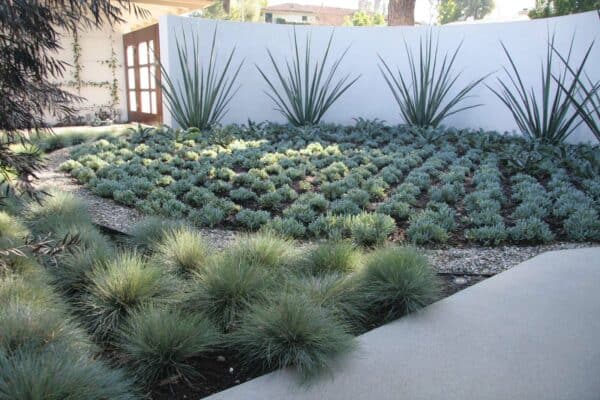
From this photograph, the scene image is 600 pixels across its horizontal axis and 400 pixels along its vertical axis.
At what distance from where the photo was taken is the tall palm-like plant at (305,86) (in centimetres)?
840

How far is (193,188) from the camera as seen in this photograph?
4578 mm

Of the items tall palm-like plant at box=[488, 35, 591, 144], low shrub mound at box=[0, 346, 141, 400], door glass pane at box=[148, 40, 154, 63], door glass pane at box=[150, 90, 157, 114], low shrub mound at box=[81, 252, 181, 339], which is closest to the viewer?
low shrub mound at box=[0, 346, 141, 400]

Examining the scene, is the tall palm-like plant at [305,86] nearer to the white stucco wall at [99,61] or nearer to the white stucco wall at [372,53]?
the white stucco wall at [372,53]


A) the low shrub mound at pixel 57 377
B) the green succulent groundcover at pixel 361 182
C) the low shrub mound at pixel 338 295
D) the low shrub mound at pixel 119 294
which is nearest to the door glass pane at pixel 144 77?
the green succulent groundcover at pixel 361 182

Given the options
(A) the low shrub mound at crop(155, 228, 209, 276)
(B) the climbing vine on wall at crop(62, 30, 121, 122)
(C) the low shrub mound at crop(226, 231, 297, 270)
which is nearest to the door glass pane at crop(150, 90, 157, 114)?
(B) the climbing vine on wall at crop(62, 30, 121, 122)

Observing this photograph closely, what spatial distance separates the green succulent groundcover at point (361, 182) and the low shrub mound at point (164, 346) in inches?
58.4

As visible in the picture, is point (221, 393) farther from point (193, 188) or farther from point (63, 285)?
point (193, 188)

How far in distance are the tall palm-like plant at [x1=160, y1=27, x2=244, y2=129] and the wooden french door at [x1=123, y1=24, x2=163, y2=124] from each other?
631mm

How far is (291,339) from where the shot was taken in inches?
75.5

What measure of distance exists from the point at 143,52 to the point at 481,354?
9.43 m

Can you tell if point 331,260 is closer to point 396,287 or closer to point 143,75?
point 396,287

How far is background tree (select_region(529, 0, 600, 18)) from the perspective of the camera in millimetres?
9379

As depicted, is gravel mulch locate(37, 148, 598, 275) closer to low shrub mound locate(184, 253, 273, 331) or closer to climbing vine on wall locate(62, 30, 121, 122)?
low shrub mound locate(184, 253, 273, 331)

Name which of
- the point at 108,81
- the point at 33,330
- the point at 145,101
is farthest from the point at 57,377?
the point at 108,81
